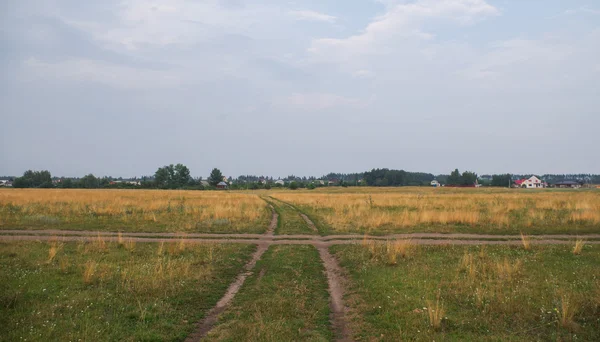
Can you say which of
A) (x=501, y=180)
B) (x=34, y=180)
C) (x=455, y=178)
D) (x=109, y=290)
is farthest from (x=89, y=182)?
(x=501, y=180)

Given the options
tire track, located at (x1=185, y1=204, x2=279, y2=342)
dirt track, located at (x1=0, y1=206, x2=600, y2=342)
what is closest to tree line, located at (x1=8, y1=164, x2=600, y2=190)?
dirt track, located at (x1=0, y1=206, x2=600, y2=342)

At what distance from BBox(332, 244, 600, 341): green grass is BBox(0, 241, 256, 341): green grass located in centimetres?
377

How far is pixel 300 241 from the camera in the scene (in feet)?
59.1

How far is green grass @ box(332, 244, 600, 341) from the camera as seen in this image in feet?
22.8

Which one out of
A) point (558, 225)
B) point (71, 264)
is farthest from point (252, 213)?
point (558, 225)

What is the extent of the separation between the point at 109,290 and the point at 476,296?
8.64m

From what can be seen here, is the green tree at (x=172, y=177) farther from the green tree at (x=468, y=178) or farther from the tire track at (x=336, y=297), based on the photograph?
the tire track at (x=336, y=297)

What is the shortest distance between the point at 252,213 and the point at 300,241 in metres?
10.4

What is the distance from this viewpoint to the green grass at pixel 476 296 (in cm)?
695

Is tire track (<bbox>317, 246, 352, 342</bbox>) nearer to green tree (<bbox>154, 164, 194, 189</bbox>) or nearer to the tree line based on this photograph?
the tree line

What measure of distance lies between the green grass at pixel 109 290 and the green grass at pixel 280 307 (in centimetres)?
76

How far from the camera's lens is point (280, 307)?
8.26m

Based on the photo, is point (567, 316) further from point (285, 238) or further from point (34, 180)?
point (34, 180)

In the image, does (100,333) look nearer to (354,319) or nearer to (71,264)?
(354,319)
